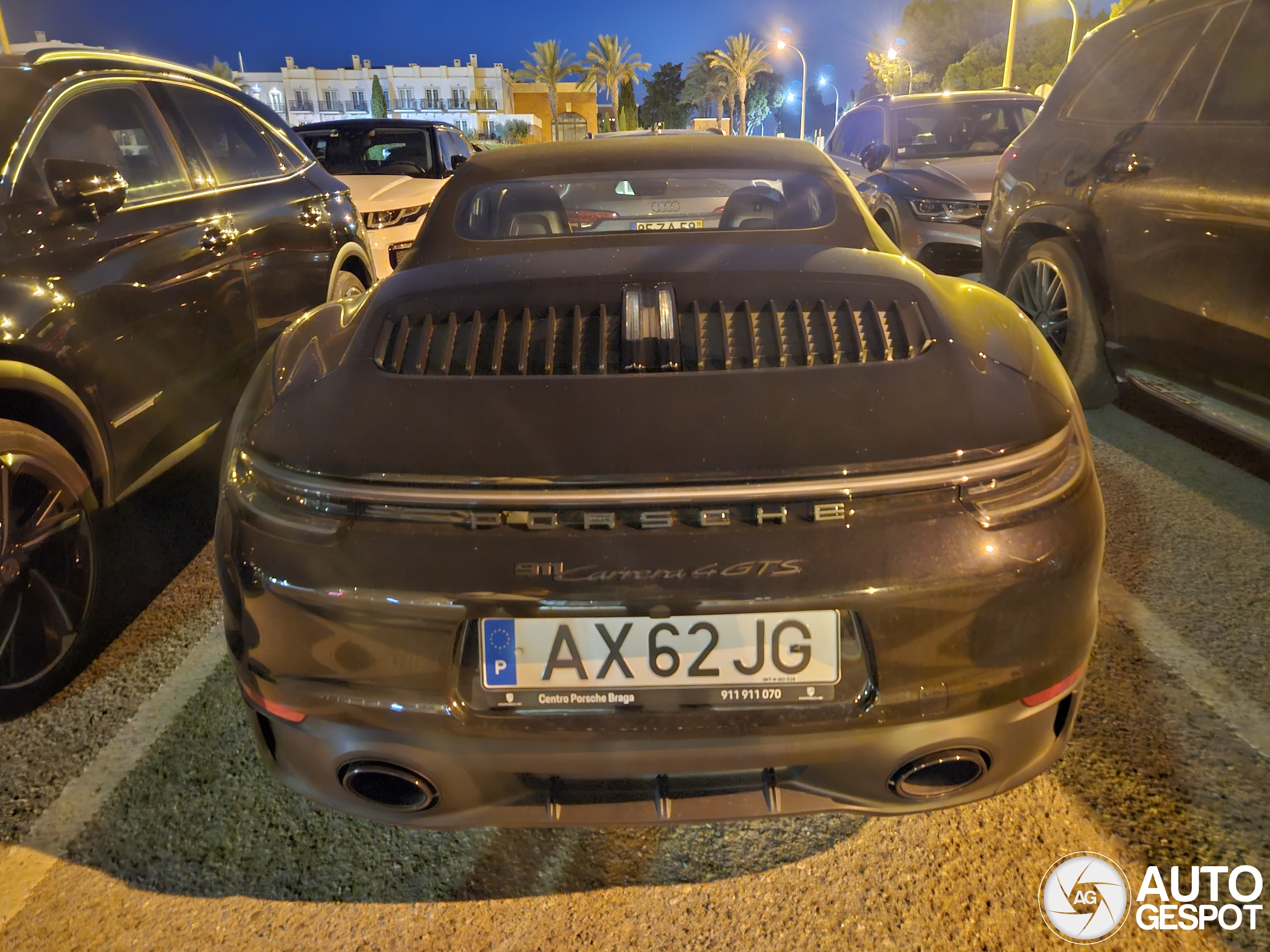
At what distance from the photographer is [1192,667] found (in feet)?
8.32

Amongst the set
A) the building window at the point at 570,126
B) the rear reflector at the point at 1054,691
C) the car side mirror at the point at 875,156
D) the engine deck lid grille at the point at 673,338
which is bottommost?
the building window at the point at 570,126

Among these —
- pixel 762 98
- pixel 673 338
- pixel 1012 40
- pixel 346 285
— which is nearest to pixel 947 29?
pixel 762 98

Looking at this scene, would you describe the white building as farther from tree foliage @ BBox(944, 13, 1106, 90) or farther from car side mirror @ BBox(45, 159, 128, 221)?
car side mirror @ BBox(45, 159, 128, 221)

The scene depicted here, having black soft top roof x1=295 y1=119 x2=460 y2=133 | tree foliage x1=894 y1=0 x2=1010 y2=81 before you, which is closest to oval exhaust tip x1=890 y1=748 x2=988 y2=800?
black soft top roof x1=295 y1=119 x2=460 y2=133

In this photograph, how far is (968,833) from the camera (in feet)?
6.57

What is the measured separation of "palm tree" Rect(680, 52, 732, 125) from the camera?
85.6 m

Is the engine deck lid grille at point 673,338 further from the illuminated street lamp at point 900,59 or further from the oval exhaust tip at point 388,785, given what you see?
the illuminated street lamp at point 900,59

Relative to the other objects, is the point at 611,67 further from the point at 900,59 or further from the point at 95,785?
the point at 95,785

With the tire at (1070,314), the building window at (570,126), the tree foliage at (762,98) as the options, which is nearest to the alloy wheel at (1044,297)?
the tire at (1070,314)

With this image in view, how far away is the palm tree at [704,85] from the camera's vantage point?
85.6 metres

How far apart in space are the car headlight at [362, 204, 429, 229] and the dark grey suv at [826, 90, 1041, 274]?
3685 millimetres

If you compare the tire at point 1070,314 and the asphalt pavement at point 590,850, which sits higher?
the tire at point 1070,314

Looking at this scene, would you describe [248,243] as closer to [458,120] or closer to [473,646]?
[473,646]

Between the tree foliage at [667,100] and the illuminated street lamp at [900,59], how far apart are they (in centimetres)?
2694
